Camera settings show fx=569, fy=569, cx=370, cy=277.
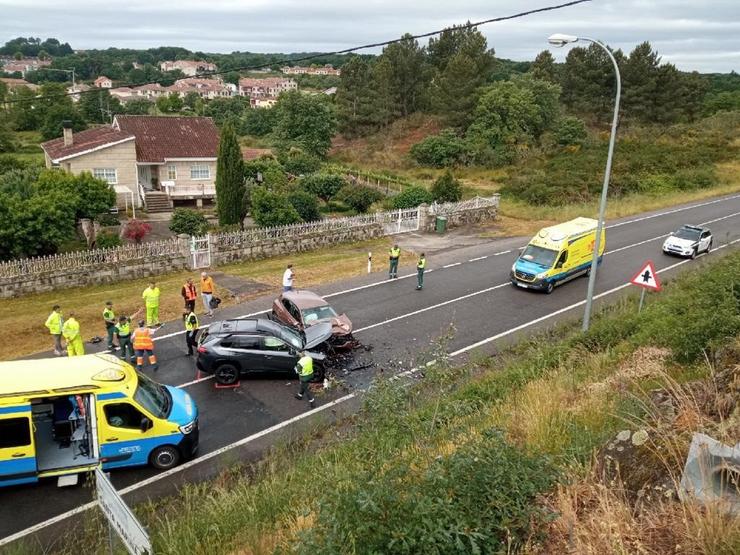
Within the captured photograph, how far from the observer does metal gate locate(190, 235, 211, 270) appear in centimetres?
2280

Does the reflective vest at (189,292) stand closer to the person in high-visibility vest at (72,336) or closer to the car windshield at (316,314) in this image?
the person in high-visibility vest at (72,336)

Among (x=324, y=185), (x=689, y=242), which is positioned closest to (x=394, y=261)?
(x=689, y=242)

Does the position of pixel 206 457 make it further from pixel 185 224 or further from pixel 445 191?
pixel 445 191

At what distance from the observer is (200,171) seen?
131 feet

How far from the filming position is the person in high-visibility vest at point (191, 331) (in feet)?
48.0

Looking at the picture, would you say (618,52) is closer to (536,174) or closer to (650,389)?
(536,174)

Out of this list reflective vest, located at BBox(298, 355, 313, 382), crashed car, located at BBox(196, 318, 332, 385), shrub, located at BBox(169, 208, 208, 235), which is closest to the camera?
reflective vest, located at BBox(298, 355, 313, 382)

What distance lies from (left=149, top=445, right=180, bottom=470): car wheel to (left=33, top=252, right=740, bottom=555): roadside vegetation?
103 centimetres

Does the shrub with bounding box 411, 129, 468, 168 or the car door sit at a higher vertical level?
the shrub with bounding box 411, 129, 468, 168

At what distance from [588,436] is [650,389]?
7.95 ft

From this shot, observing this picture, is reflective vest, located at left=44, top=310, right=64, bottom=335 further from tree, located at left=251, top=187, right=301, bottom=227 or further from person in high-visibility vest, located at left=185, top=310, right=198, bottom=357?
tree, located at left=251, top=187, right=301, bottom=227

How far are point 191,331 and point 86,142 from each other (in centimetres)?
2952

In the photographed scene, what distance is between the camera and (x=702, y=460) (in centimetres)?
457

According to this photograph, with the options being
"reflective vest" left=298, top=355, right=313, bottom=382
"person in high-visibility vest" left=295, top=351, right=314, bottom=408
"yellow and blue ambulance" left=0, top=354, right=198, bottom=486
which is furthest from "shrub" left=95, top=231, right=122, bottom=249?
"reflective vest" left=298, top=355, right=313, bottom=382
